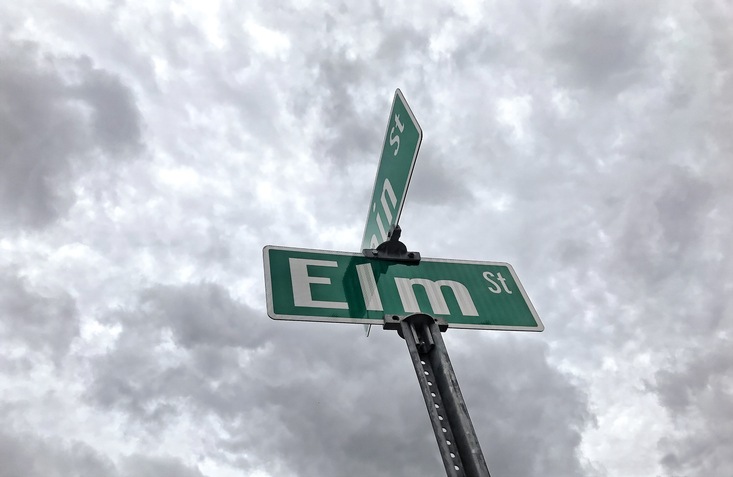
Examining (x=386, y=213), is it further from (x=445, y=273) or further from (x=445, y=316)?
(x=445, y=316)

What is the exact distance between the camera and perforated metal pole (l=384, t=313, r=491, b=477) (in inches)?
81.3

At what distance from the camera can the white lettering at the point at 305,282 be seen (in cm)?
297

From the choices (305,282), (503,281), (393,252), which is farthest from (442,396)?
(503,281)

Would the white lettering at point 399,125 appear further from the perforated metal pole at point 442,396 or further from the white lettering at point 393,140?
the perforated metal pole at point 442,396

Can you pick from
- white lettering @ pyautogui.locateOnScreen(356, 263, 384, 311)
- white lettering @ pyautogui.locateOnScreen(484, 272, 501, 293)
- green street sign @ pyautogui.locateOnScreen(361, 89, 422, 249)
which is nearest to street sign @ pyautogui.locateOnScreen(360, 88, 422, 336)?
green street sign @ pyautogui.locateOnScreen(361, 89, 422, 249)

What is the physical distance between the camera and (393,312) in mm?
2885

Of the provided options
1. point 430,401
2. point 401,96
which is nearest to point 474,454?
point 430,401

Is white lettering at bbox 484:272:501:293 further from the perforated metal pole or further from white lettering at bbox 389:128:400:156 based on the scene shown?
white lettering at bbox 389:128:400:156

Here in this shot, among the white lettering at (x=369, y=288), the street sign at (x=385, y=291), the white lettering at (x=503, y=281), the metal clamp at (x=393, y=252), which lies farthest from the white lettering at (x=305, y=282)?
the white lettering at (x=503, y=281)

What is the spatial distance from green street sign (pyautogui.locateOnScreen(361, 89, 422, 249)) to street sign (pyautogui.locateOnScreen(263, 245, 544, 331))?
0.37 metres

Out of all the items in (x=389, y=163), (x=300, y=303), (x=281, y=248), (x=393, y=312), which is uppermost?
(x=389, y=163)

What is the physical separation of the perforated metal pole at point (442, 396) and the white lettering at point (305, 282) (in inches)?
17.2

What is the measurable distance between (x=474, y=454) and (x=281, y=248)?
1888 millimetres

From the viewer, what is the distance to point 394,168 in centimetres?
335
